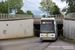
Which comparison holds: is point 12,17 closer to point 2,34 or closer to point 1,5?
point 2,34

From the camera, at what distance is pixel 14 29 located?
25.6 m

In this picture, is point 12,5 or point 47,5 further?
point 47,5

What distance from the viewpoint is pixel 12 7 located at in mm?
54406

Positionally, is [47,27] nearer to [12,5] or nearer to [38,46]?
[38,46]

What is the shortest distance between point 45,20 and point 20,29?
27.3ft

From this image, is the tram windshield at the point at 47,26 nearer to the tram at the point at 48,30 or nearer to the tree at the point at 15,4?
the tram at the point at 48,30

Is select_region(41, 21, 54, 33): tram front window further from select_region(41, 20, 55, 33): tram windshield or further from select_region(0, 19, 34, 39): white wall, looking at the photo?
select_region(0, 19, 34, 39): white wall

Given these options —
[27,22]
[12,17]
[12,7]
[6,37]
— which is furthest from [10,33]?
[12,7]

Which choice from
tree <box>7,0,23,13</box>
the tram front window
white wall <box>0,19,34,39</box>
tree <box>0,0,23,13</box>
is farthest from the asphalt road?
tree <box>7,0,23,13</box>

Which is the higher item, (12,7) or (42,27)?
(12,7)

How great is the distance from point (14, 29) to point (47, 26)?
7674 millimetres

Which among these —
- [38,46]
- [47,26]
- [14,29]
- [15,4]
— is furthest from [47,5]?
[38,46]

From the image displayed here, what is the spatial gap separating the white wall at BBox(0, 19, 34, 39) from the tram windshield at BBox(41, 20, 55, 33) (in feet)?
22.7

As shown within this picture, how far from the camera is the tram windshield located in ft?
66.4
